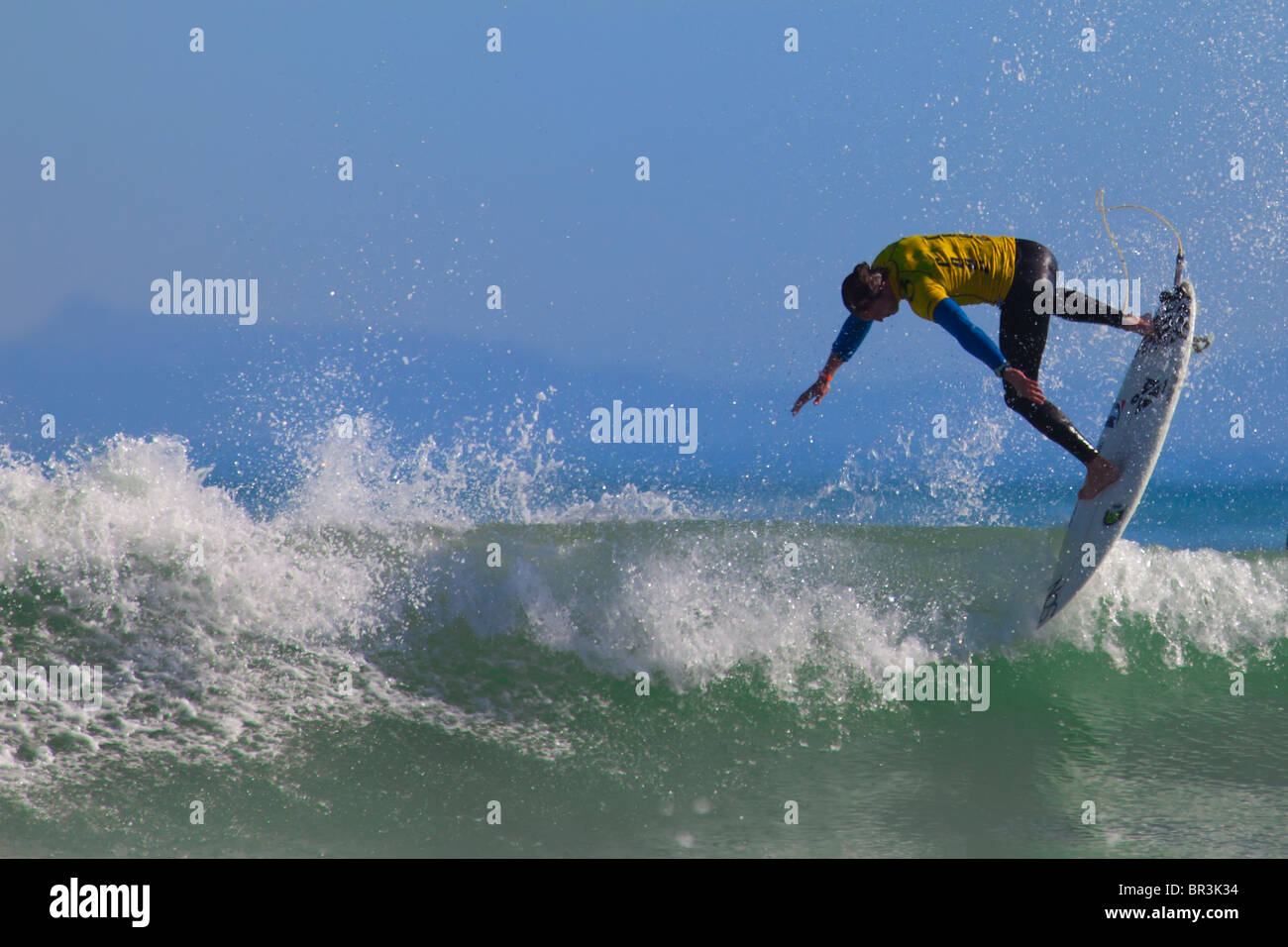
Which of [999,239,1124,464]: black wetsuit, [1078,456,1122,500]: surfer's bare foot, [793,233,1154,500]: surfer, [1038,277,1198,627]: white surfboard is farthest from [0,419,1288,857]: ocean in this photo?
[999,239,1124,464]: black wetsuit

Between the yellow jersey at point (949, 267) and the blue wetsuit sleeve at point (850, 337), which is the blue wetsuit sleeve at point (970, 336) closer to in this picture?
the yellow jersey at point (949, 267)

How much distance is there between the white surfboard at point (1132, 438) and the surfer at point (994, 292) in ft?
0.38

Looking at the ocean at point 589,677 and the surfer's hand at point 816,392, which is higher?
the surfer's hand at point 816,392

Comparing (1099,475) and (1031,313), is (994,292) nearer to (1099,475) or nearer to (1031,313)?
(1031,313)

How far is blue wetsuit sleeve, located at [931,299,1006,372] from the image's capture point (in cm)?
501

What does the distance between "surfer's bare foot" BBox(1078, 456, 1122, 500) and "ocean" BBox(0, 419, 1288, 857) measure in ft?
2.72

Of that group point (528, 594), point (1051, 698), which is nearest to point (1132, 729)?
point (1051, 698)

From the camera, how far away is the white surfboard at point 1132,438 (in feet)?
19.2

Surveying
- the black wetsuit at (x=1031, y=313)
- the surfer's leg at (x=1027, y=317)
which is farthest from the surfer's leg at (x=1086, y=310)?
the surfer's leg at (x=1027, y=317)

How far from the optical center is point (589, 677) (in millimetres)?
5516

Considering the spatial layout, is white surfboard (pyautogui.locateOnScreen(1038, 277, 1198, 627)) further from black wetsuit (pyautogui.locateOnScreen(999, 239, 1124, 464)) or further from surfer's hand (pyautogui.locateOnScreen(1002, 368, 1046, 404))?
surfer's hand (pyautogui.locateOnScreen(1002, 368, 1046, 404))

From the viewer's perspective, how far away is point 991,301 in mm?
5852

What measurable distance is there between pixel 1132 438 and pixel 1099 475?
363 mm

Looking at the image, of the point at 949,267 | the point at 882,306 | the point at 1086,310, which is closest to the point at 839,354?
the point at 882,306
